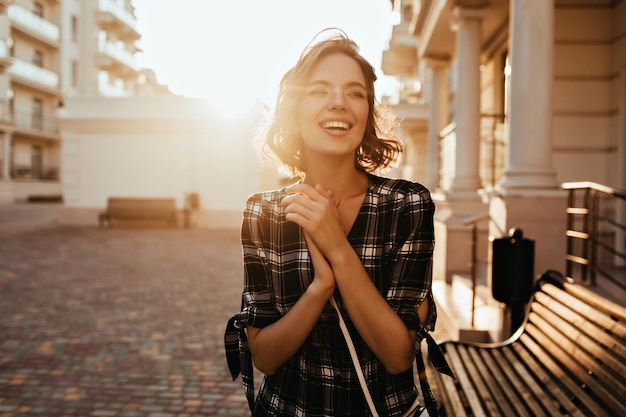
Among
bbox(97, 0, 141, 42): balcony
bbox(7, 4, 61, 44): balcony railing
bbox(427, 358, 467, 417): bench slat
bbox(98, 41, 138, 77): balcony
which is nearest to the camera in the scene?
bbox(427, 358, 467, 417): bench slat

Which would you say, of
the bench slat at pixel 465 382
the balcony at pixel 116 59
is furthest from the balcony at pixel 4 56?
the bench slat at pixel 465 382

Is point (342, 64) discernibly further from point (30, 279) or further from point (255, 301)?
point (30, 279)

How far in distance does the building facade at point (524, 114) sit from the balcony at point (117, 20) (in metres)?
37.7

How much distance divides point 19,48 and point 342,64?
153ft

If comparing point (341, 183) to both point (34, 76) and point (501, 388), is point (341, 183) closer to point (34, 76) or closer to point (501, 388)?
point (501, 388)

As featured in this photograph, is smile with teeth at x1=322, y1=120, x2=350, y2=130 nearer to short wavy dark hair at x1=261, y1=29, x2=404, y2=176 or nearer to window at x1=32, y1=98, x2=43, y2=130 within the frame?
short wavy dark hair at x1=261, y1=29, x2=404, y2=176

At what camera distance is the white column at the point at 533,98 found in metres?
5.86

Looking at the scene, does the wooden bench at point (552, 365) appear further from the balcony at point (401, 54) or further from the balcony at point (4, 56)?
the balcony at point (4, 56)

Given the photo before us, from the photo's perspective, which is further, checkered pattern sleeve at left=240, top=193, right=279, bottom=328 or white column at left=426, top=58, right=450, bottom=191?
white column at left=426, top=58, right=450, bottom=191

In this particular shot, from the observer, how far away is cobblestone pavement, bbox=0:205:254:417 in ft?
14.2

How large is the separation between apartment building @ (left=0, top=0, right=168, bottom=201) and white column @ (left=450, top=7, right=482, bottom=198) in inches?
1474

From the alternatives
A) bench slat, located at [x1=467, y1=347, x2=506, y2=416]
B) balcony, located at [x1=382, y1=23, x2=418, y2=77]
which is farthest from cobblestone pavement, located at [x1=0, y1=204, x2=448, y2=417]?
balcony, located at [x1=382, y1=23, x2=418, y2=77]

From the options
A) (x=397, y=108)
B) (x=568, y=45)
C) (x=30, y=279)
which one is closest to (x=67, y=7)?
(x=397, y=108)

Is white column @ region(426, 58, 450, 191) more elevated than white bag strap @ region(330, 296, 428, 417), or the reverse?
white column @ region(426, 58, 450, 191)
